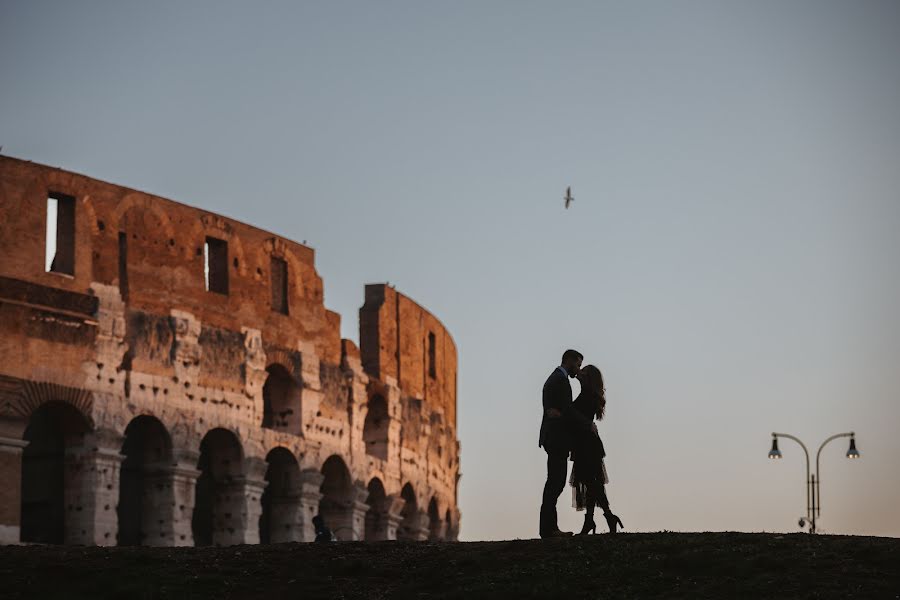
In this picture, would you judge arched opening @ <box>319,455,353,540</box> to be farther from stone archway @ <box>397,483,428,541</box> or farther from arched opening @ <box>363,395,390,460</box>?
stone archway @ <box>397,483,428,541</box>

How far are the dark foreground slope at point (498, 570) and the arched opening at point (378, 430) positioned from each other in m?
22.1

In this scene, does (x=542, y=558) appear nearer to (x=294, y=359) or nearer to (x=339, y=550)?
(x=339, y=550)

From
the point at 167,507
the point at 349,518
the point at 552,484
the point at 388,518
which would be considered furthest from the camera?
the point at 388,518

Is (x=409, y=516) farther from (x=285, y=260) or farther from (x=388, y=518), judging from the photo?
(x=285, y=260)

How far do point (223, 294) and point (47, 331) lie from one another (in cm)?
464

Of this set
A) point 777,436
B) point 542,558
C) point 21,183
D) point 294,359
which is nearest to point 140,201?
point 21,183

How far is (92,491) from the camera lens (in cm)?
3180

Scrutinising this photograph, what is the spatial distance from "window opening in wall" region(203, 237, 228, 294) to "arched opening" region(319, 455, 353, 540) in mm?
5647

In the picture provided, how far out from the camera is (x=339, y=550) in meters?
19.0

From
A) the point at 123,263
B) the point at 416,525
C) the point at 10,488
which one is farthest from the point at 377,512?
the point at 10,488

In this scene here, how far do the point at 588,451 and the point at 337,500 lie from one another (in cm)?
2110

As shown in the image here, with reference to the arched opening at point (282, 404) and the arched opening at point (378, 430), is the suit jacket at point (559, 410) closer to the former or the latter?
the arched opening at point (282, 404)

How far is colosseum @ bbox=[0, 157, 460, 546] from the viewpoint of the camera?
1240 inches

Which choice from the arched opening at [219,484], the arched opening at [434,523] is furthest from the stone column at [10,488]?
the arched opening at [434,523]
